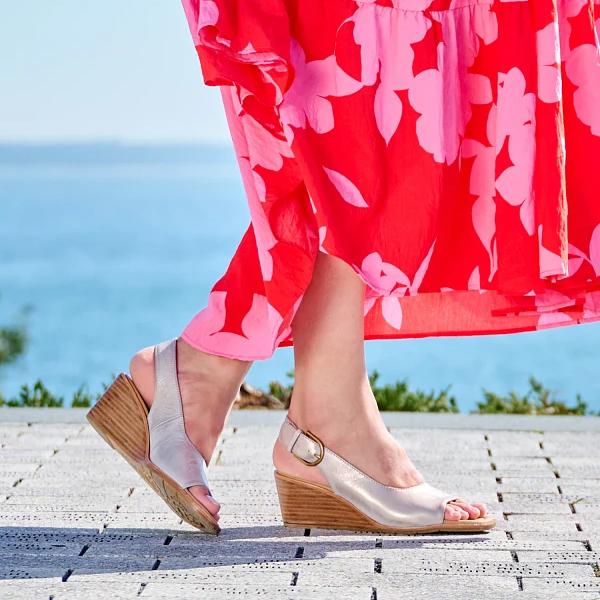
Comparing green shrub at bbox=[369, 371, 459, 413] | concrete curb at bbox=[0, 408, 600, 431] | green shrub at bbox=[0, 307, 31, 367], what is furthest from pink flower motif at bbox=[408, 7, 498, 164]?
green shrub at bbox=[0, 307, 31, 367]

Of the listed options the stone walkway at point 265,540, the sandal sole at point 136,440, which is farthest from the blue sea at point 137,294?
the sandal sole at point 136,440

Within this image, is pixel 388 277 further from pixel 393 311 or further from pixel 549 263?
pixel 393 311

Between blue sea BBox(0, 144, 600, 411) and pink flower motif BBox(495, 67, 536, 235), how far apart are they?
2.41 m

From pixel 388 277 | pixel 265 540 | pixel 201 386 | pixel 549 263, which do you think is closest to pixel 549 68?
pixel 549 263

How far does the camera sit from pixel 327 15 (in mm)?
1812

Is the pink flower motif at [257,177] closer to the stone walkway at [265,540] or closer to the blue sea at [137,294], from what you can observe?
the stone walkway at [265,540]

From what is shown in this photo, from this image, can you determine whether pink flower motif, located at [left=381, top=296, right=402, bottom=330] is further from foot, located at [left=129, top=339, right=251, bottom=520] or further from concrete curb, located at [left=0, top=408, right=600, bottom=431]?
concrete curb, located at [left=0, top=408, right=600, bottom=431]

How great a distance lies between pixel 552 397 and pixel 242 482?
217cm

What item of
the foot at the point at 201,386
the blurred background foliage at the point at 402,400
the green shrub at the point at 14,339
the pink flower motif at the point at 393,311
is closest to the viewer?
the foot at the point at 201,386

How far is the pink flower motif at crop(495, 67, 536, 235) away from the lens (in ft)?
5.96

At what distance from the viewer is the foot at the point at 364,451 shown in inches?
74.9

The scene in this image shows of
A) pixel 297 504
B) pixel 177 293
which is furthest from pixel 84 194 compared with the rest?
pixel 297 504

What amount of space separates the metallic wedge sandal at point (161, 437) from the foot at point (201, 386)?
1cm

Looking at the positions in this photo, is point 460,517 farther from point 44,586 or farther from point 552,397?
point 552,397
